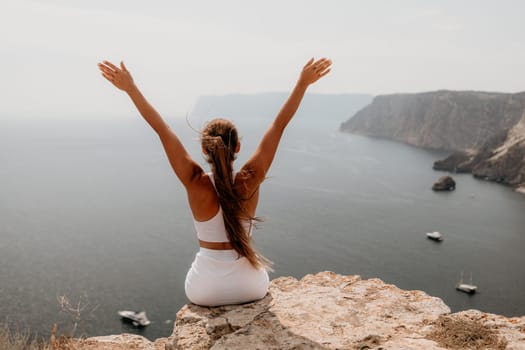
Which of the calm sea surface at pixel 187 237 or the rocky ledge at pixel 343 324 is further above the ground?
the rocky ledge at pixel 343 324

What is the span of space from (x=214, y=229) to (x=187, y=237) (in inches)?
1798

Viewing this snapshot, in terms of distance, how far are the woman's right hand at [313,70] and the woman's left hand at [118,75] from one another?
4.16 feet

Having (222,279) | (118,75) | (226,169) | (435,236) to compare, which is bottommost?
(435,236)

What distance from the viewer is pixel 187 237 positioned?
47094 mm

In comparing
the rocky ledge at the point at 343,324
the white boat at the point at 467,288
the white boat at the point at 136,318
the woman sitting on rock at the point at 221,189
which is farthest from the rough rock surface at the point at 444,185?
the woman sitting on rock at the point at 221,189

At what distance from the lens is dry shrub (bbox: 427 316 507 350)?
2.62 meters

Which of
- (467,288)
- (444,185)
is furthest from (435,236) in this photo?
(444,185)

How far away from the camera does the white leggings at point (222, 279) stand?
290 centimetres

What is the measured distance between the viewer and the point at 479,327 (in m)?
2.82

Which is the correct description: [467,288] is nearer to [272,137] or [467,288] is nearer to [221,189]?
[272,137]

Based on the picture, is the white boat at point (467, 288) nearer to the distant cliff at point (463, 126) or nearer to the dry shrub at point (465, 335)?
the dry shrub at point (465, 335)

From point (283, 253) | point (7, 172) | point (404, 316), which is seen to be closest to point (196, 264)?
point (404, 316)

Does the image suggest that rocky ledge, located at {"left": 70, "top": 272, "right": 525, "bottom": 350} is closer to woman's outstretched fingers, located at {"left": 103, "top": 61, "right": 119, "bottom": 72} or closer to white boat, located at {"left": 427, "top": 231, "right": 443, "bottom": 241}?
woman's outstretched fingers, located at {"left": 103, "top": 61, "right": 119, "bottom": 72}

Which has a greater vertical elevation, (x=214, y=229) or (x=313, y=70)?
(x=313, y=70)
